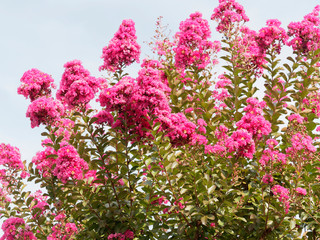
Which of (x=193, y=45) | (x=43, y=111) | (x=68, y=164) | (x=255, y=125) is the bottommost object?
(x=68, y=164)

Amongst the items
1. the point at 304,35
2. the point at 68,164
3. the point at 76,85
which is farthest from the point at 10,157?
the point at 304,35

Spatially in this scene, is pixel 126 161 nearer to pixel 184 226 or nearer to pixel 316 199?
→ pixel 184 226

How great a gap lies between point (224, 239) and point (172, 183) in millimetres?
1550

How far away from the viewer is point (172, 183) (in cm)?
632

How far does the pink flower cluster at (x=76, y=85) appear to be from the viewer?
660 cm

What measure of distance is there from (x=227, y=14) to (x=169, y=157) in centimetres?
440

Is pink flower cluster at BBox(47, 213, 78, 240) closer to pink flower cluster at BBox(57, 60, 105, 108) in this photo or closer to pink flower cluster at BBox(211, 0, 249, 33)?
pink flower cluster at BBox(57, 60, 105, 108)

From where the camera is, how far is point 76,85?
6566mm

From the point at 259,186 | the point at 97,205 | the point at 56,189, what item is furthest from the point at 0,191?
the point at 259,186

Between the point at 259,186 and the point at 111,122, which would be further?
the point at 259,186

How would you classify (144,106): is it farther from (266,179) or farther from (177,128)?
(266,179)

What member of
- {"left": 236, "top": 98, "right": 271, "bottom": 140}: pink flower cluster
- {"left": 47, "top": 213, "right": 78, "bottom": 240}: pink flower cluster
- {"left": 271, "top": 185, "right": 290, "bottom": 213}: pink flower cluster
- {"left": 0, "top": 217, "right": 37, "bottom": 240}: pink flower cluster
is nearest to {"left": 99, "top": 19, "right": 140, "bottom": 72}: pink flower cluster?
{"left": 236, "top": 98, "right": 271, "bottom": 140}: pink flower cluster

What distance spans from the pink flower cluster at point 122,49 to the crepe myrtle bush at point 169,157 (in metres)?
0.02

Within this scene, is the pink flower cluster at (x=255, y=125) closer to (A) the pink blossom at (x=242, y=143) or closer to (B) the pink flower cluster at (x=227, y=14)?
(A) the pink blossom at (x=242, y=143)
